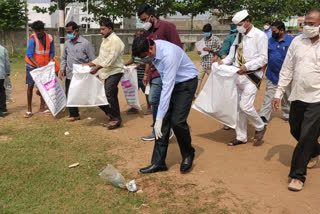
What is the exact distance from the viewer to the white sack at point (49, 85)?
21.6ft

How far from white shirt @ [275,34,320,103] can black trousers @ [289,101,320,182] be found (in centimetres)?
9

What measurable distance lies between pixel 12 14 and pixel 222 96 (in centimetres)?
1817

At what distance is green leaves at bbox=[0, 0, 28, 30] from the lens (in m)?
19.8

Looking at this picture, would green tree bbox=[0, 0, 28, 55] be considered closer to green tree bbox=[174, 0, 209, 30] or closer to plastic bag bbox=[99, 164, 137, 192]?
green tree bbox=[174, 0, 209, 30]

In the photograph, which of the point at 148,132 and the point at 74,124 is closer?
the point at 148,132

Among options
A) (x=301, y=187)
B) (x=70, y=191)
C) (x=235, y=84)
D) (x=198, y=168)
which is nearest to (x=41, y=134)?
(x=70, y=191)

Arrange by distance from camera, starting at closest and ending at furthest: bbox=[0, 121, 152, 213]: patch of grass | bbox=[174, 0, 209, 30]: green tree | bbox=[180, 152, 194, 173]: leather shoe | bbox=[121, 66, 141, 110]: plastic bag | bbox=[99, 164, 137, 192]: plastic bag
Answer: bbox=[0, 121, 152, 213]: patch of grass < bbox=[99, 164, 137, 192]: plastic bag < bbox=[180, 152, 194, 173]: leather shoe < bbox=[121, 66, 141, 110]: plastic bag < bbox=[174, 0, 209, 30]: green tree

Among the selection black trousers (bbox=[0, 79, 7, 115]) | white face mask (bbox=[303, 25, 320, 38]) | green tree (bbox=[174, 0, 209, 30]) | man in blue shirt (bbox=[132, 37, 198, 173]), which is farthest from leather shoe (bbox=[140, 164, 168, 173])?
green tree (bbox=[174, 0, 209, 30])

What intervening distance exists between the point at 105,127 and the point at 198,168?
2.47 m

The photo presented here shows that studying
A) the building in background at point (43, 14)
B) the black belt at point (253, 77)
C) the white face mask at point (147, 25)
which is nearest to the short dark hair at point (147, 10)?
the white face mask at point (147, 25)

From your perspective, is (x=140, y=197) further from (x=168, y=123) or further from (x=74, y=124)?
(x=74, y=124)

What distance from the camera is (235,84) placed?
5078mm

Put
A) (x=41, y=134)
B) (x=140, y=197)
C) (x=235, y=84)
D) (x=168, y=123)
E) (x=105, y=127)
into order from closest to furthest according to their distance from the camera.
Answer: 1. (x=140, y=197)
2. (x=168, y=123)
3. (x=235, y=84)
4. (x=41, y=134)
5. (x=105, y=127)

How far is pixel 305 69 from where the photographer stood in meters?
3.86
